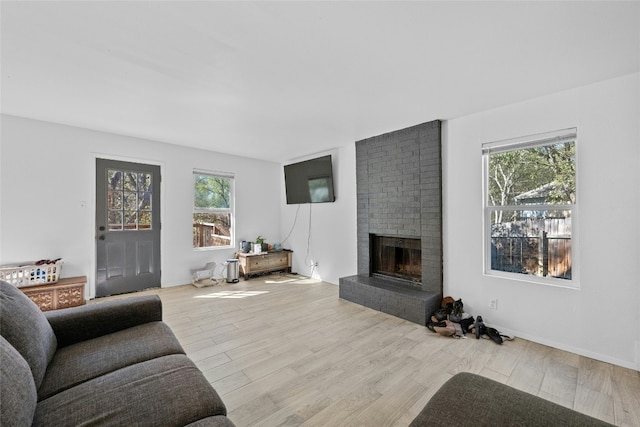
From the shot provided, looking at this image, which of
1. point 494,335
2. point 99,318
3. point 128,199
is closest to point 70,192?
point 128,199

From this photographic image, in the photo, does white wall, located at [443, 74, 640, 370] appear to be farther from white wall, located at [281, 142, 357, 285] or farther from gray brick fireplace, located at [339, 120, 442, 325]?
white wall, located at [281, 142, 357, 285]

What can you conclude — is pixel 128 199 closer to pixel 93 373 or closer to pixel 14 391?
pixel 93 373

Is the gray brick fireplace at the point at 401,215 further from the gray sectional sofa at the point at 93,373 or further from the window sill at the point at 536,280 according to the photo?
the gray sectional sofa at the point at 93,373

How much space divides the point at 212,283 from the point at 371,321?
286 cm

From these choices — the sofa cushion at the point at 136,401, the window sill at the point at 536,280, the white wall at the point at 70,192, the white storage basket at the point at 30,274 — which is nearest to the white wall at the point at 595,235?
the window sill at the point at 536,280

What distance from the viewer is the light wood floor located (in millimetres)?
1747

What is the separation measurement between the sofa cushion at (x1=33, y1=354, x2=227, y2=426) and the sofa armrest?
1.95ft

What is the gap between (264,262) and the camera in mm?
5371

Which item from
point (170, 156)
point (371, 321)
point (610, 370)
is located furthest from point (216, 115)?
point (610, 370)

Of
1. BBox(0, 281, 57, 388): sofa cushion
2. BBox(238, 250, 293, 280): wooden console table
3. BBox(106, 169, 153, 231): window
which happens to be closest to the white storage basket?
BBox(106, 169, 153, 231): window

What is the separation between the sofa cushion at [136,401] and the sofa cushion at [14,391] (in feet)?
0.41

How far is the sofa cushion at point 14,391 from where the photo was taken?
81cm

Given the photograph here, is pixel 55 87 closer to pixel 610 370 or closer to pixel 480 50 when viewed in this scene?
pixel 480 50

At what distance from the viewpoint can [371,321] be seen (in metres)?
3.14
